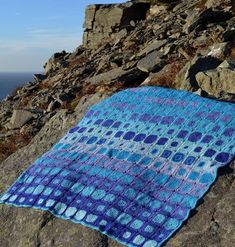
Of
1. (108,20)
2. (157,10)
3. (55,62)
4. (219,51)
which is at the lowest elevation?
(55,62)

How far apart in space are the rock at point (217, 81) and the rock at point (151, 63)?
5.49 meters

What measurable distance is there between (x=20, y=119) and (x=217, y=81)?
30.1 feet

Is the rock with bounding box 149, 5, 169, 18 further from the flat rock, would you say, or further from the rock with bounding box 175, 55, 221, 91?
the flat rock

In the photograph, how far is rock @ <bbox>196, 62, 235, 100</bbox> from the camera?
12.1 metres

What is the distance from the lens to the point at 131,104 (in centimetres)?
1139

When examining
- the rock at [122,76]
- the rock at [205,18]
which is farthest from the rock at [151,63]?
the rock at [205,18]

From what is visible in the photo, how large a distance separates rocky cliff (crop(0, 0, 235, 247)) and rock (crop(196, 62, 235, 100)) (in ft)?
0.08

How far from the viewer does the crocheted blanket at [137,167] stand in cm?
820

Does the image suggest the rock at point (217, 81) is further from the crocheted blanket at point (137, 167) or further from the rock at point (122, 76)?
the rock at point (122, 76)

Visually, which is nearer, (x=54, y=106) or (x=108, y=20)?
(x=54, y=106)

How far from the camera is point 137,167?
361 inches

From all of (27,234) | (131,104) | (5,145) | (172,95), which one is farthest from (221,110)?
(5,145)

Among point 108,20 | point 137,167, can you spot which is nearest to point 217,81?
point 137,167

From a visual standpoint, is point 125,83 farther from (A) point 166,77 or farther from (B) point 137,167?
(B) point 137,167
